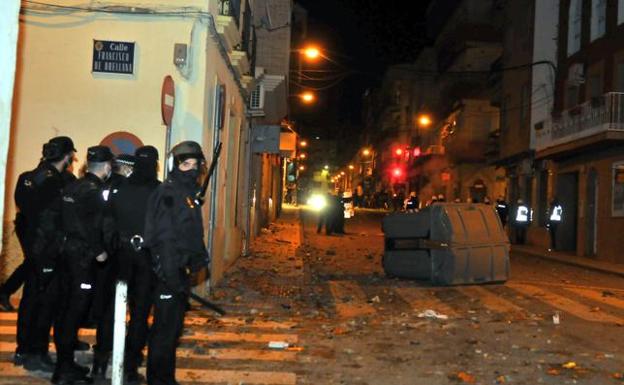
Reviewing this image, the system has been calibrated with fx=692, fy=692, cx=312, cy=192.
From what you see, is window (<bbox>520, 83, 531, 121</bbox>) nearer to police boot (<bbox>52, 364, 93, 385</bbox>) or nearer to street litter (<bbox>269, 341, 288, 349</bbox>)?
street litter (<bbox>269, 341, 288, 349</bbox>)

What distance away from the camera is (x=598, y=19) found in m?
23.8

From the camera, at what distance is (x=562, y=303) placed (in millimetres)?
10977

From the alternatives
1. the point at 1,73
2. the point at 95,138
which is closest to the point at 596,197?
the point at 95,138

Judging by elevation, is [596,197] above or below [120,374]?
above

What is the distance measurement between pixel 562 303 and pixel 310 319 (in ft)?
14.2

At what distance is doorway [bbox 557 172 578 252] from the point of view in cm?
2555

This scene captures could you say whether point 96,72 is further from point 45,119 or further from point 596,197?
point 596,197

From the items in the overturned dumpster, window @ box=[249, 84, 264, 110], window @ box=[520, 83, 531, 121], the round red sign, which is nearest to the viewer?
the round red sign

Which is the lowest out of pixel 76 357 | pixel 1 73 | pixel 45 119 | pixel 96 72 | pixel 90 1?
pixel 76 357

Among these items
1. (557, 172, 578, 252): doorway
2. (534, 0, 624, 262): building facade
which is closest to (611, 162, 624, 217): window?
(534, 0, 624, 262): building facade

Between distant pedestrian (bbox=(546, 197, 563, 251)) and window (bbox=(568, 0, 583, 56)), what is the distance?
5936 millimetres

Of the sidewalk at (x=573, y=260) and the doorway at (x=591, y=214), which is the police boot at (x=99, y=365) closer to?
the sidewalk at (x=573, y=260)

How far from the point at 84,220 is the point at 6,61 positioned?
3064 mm

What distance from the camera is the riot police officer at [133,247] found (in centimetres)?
572
